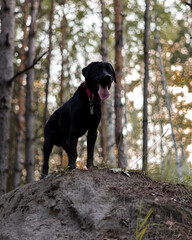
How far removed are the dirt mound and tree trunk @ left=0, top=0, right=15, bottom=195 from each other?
7.41 feet

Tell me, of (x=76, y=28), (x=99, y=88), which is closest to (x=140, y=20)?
(x=76, y=28)

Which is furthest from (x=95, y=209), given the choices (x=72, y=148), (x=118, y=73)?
(x=118, y=73)

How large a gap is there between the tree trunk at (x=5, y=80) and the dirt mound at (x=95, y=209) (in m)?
2.26

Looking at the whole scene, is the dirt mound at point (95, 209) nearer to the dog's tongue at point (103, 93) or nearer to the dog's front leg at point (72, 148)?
the dog's front leg at point (72, 148)

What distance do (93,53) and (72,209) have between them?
59.9ft

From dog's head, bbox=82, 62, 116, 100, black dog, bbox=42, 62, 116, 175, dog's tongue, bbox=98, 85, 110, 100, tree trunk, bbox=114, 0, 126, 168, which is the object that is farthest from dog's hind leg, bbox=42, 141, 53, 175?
tree trunk, bbox=114, 0, 126, 168

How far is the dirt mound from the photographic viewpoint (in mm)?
3312

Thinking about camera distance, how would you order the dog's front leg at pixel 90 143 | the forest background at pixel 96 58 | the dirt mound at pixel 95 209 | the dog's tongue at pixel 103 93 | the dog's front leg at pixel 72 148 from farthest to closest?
the forest background at pixel 96 58, the dog's front leg at pixel 90 143, the dog's front leg at pixel 72 148, the dog's tongue at pixel 103 93, the dirt mound at pixel 95 209

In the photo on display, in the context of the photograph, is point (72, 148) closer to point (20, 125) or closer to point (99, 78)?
point (99, 78)

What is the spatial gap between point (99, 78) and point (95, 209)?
182 centimetres

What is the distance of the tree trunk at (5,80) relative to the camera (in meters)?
6.58

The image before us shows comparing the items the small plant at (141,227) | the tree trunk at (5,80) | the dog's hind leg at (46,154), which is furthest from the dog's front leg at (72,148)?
the tree trunk at (5,80)

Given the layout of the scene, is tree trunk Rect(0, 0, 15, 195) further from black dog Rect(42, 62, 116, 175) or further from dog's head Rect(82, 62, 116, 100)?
dog's head Rect(82, 62, 116, 100)

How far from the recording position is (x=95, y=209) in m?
3.56
